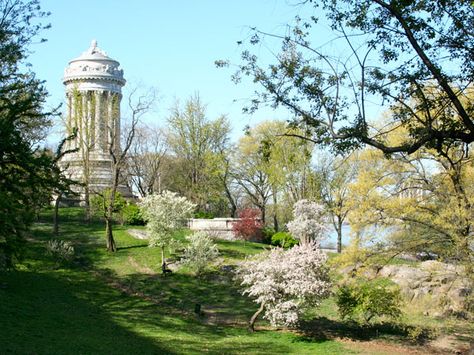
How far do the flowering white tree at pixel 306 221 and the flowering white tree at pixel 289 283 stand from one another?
50.3ft

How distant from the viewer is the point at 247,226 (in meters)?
40.0

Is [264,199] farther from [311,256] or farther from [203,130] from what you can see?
[311,256]

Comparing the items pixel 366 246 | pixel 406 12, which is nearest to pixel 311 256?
pixel 366 246

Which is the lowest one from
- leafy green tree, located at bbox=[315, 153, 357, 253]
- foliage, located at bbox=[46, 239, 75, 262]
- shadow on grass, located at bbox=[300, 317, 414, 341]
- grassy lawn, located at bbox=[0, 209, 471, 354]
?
shadow on grass, located at bbox=[300, 317, 414, 341]

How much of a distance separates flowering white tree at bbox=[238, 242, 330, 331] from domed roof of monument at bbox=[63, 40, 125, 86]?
3434 centimetres

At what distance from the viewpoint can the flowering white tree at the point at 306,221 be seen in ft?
123

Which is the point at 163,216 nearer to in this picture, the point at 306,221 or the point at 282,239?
the point at 306,221

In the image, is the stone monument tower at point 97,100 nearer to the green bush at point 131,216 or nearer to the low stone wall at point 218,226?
the green bush at point 131,216

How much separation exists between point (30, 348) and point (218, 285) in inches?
662

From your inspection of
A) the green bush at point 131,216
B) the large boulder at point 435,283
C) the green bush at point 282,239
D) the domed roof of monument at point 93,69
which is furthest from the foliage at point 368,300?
the domed roof of monument at point 93,69

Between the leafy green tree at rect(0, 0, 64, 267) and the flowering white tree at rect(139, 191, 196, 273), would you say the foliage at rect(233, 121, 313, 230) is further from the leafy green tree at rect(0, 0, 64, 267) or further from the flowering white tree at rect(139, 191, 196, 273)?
the leafy green tree at rect(0, 0, 64, 267)

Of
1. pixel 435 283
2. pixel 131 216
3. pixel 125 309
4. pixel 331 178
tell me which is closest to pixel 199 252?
pixel 125 309

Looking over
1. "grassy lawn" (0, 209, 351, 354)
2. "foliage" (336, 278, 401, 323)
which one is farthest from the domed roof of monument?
"foliage" (336, 278, 401, 323)

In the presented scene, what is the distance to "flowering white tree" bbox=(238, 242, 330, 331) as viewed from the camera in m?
20.7
